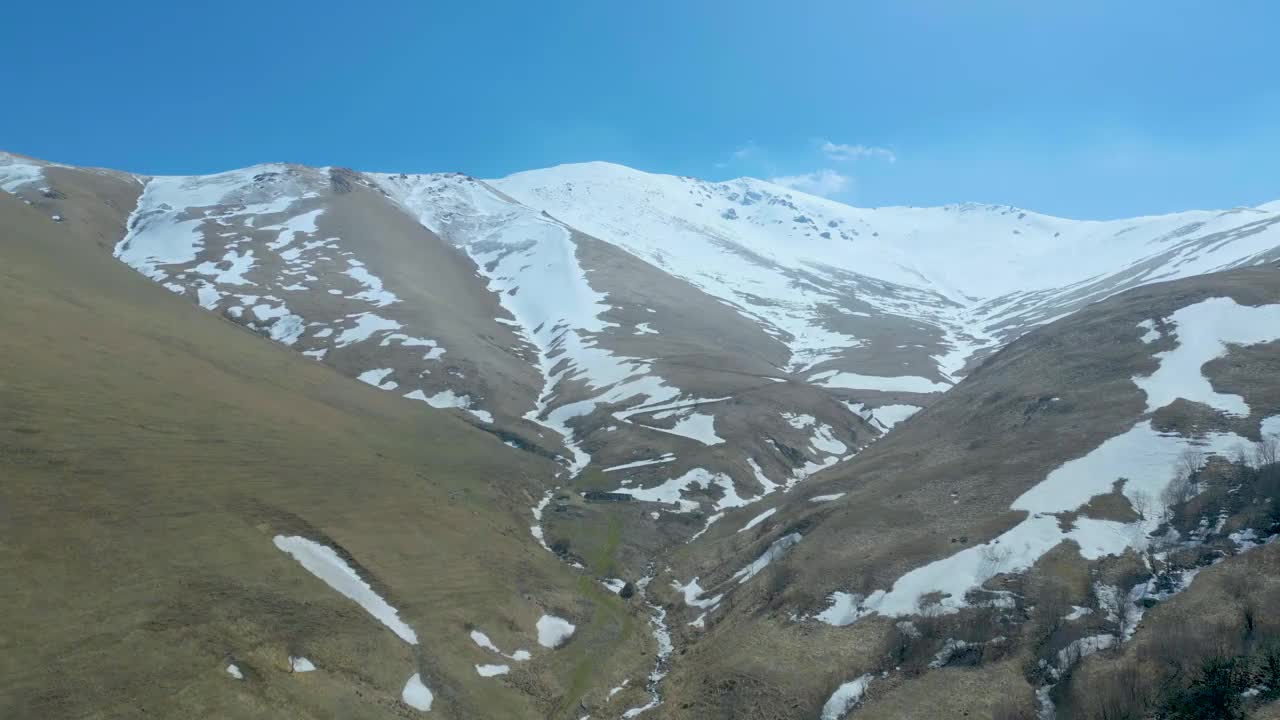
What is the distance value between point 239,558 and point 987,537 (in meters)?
51.1

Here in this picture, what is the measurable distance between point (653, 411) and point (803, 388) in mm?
29909

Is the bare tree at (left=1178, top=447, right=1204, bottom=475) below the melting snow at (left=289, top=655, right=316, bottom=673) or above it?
above

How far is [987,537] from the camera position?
54.6 metres

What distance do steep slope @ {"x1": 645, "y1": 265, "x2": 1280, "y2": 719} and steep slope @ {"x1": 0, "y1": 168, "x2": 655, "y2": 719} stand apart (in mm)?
10785

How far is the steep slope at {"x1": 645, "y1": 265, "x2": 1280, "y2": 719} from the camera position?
43906 millimetres

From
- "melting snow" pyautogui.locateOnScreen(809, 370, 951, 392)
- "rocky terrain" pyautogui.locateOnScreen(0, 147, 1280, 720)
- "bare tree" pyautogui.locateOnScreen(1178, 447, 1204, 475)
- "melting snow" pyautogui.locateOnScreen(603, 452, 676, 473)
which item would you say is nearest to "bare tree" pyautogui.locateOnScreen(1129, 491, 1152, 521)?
"rocky terrain" pyautogui.locateOnScreen(0, 147, 1280, 720)

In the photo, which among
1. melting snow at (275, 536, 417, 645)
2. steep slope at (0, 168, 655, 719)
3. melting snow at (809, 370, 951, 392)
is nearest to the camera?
steep slope at (0, 168, 655, 719)

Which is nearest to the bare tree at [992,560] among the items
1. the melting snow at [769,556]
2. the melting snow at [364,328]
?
the melting snow at [769,556]

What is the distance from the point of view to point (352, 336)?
134m

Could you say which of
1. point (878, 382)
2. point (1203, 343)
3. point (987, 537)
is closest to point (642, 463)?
point (987, 537)

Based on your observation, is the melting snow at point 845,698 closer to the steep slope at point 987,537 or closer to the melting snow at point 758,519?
the steep slope at point 987,537

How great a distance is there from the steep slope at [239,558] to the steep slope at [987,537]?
10.8 m

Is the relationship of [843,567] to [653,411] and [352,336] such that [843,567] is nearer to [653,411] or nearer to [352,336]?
[653,411]

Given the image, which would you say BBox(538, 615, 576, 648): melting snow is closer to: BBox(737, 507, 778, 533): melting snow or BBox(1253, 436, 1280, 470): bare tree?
BBox(737, 507, 778, 533): melting snow
